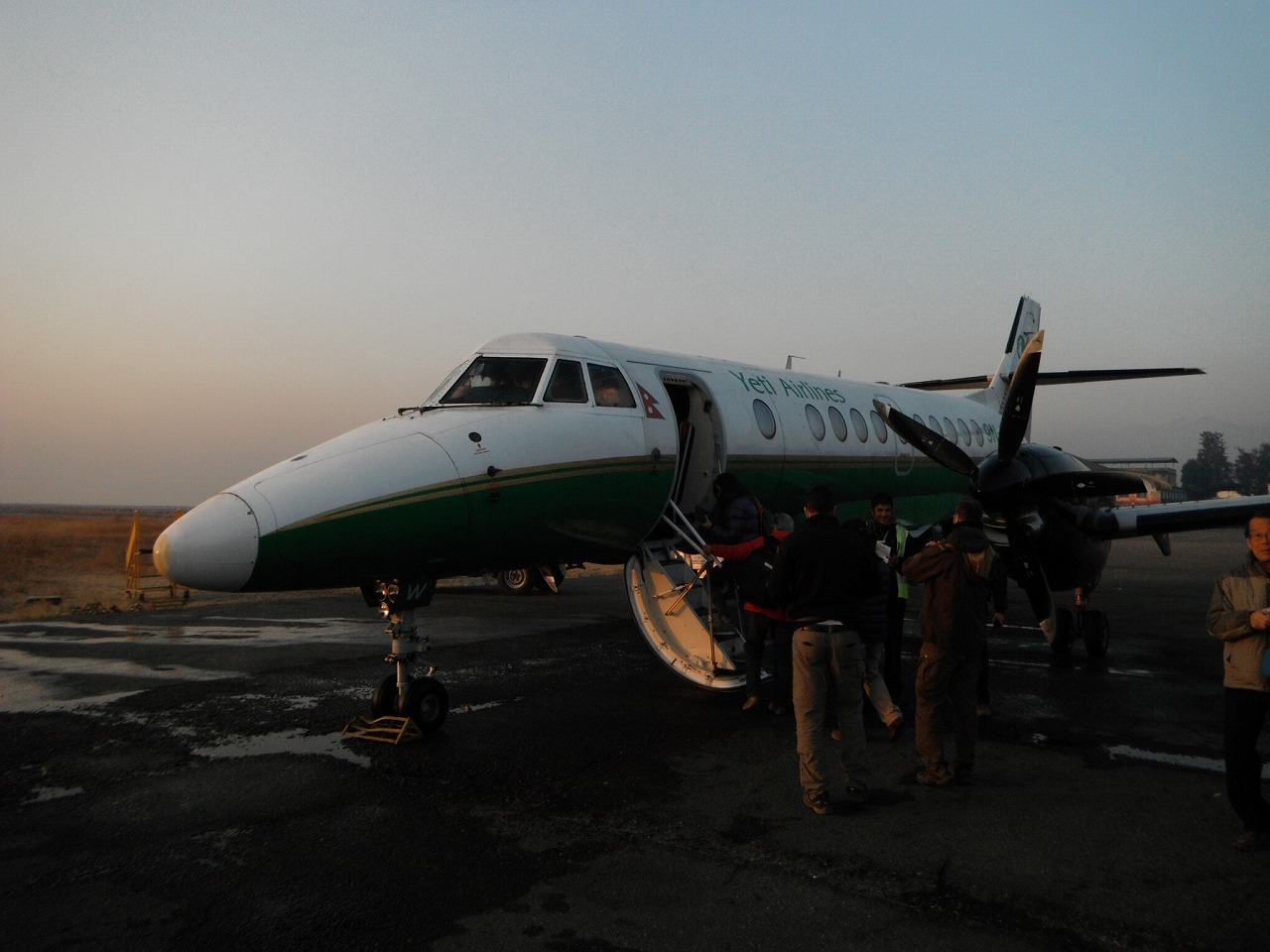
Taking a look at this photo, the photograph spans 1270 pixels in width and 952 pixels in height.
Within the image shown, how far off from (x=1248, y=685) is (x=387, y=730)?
614 cm

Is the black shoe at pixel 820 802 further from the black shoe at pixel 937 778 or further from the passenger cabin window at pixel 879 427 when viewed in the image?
the passenger cabin window at pixel 879 427

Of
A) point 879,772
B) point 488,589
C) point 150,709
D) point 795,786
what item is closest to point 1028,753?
point 879,772

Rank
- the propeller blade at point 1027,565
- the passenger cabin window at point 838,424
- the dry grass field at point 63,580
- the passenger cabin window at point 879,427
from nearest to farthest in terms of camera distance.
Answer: the propeller blade at point 1027,565, the passenger cabin window at point 838,424, the passenger cabin window at point 879,427, the dry grass field at point 63,580

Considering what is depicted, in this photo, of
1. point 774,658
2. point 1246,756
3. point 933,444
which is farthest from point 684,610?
point 1246,756

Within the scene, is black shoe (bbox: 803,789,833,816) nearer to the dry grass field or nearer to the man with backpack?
the man with backpack

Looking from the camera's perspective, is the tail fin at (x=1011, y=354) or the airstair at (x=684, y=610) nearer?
the airstair at (x=684, y=610)

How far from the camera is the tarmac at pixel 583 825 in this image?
441cm

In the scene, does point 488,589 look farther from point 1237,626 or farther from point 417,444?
→ point 1237,626

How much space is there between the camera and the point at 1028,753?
7.37 metres

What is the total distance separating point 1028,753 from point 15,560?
40930 millimetres

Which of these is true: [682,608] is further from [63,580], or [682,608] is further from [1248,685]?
[63,580]

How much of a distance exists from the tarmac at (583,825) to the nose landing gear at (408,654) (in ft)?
0.79

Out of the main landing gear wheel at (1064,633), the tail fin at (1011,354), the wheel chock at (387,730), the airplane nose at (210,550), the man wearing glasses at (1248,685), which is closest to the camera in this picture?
the man wearing glasses at (1248,685)

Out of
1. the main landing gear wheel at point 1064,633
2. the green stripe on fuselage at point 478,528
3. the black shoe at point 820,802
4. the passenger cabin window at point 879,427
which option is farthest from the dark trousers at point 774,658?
the passenger cabin window at point 879,427
